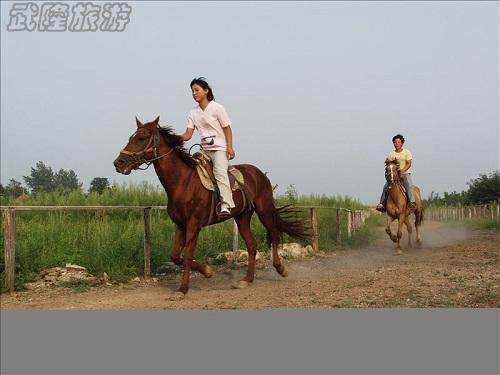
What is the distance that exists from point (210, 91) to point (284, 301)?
3.07 meters

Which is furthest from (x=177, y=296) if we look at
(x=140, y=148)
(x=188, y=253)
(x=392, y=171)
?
(x=392, y=171)

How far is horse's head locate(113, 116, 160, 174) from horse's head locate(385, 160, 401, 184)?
25.3 ft

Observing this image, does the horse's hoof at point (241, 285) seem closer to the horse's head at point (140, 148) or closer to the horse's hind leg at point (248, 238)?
the horse's hind leg at point (248, 238)

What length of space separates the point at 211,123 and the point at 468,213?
32.4 metres

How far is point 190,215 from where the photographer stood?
6.71 meters

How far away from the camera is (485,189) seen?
35.1 meters

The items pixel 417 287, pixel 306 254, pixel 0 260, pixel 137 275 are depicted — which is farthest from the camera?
pixel 306 254

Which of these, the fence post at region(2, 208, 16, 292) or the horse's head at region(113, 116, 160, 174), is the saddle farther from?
the fence post at region(2, 208, 16, 292)

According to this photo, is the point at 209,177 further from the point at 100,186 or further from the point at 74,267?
the point at 100,186

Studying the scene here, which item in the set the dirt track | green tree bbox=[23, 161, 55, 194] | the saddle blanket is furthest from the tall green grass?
green tree bbox=[23, 161, 55, 194]

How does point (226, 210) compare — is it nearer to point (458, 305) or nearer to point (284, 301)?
point (284, 301)

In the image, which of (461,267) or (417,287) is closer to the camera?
(417,287)

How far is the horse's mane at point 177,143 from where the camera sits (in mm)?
6812

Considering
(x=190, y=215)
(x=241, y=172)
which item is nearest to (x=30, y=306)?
(x=190, y=215)
